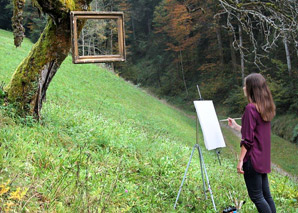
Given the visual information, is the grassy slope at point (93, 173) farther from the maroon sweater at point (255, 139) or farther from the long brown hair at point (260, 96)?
the long brown hair at point (260, 96)

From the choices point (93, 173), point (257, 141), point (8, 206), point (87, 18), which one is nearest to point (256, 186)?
point (257, 141)

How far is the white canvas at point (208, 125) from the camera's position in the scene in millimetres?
4074

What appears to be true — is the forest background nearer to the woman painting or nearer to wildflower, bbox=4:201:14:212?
the woman painting

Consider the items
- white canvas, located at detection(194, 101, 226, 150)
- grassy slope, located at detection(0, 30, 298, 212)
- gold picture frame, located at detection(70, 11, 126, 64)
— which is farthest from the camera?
white canvas, located at detection(194, 101, 226, 150)

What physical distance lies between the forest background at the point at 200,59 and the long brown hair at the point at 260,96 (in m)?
11.7

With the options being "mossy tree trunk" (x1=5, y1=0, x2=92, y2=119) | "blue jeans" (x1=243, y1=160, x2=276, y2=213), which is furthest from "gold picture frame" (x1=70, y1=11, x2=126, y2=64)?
"blue jeans" (x1=243, y1=160, x2=276, y2=213)

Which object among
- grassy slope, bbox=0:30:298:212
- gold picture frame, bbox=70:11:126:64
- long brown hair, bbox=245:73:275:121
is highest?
gold picture frame, bbox=70:11:126:64

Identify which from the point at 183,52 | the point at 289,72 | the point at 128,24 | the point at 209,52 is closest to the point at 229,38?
the point at 209,52

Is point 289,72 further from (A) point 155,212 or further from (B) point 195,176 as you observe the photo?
(A) point 155,212

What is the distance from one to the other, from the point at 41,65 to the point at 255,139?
3.56 m

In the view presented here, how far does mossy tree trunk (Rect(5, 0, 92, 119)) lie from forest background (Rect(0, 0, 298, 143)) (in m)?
10.6

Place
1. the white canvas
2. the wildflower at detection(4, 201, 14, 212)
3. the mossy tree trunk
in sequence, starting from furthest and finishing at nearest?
1. the mossy tree trunk
2. the white canvas
3. the wildflower at detection(4, 201, 14, 212)

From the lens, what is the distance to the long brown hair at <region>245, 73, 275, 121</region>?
10.9 feet

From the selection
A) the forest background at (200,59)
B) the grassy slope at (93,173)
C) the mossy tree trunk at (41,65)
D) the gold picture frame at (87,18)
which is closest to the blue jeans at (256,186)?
the grassy slope at (93,173)
